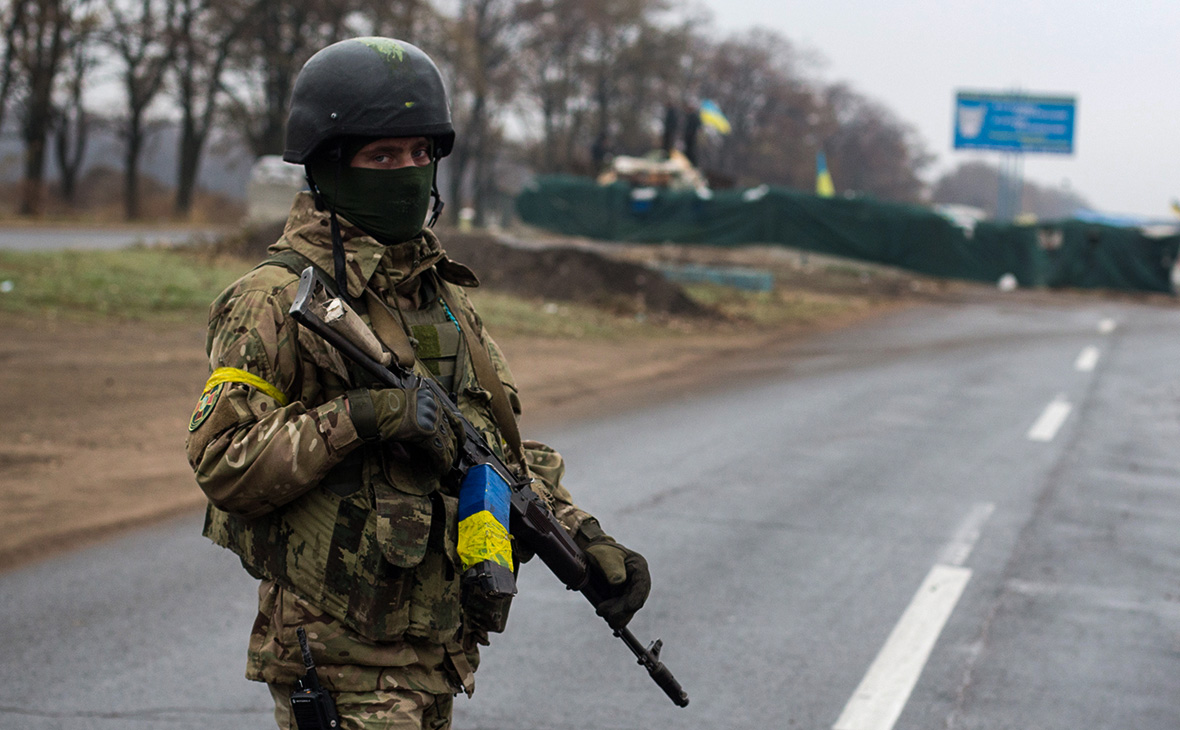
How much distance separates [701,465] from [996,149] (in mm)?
39510

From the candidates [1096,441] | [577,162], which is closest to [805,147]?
[577,162]

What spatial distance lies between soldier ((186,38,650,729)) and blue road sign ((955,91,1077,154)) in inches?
1769

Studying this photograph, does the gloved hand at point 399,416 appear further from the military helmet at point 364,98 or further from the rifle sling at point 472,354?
the military helmet at point 364,98

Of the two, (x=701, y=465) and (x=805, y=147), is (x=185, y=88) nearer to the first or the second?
(x=701, y=465)

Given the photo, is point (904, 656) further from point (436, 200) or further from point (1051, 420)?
point (1051, 420)

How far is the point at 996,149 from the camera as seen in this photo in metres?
44.7

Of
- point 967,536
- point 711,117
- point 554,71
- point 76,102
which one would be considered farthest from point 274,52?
point 967,536

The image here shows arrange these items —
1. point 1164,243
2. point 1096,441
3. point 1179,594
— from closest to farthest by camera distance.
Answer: point 1179,594
point 1096,441
point 1164,243

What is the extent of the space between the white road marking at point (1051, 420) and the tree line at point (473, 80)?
75.2 feet

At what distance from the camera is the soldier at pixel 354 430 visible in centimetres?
222

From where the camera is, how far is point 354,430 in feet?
7.20

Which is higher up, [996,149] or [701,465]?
[996,149]

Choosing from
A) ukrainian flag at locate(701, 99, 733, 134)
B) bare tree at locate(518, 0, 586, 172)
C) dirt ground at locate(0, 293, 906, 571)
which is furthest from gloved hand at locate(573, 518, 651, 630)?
bare tree at locate(518, 0, 586, 172)

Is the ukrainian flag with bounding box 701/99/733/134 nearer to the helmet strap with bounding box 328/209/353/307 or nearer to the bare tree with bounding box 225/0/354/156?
the bare tree with bounding box 225/0/354/156
